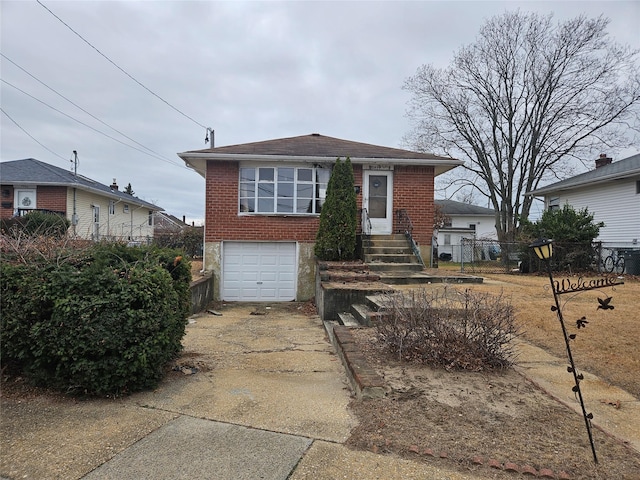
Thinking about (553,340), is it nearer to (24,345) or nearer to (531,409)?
(531,409)

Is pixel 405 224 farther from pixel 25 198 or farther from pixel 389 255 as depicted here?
pixel 25 198

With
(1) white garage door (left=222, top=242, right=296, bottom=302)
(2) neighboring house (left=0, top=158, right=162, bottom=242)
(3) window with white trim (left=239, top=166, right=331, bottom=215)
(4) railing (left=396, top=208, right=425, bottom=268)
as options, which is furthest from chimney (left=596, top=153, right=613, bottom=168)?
(2) neighboring house (left=0, top=158, right=162, bottom=242)

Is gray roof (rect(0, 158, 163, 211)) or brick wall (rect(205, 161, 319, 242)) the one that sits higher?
gray roof (rect(0, 158, 163, 211))

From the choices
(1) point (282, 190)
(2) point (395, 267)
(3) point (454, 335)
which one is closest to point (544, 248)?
(3) point (454, 335)

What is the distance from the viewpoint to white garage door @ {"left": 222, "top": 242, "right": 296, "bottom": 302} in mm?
12242

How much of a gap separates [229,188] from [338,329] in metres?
7.90

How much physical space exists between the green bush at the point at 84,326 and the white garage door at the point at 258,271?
835 centimetres

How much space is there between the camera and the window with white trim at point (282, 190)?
1245 centimetres

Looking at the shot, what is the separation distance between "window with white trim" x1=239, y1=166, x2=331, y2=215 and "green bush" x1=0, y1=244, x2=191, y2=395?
8.65m

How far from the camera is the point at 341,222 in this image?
11.0 m

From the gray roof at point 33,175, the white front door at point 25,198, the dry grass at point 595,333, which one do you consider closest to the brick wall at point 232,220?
the dry grass at point 595,333

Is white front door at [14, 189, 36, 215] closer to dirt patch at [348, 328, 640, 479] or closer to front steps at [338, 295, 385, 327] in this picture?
front steps at [338, 295, 385, 327]

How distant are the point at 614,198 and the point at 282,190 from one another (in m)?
14.5

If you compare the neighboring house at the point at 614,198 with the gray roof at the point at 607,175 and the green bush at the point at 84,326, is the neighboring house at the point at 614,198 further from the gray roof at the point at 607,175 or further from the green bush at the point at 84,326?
the green bush at the point at 84,326
